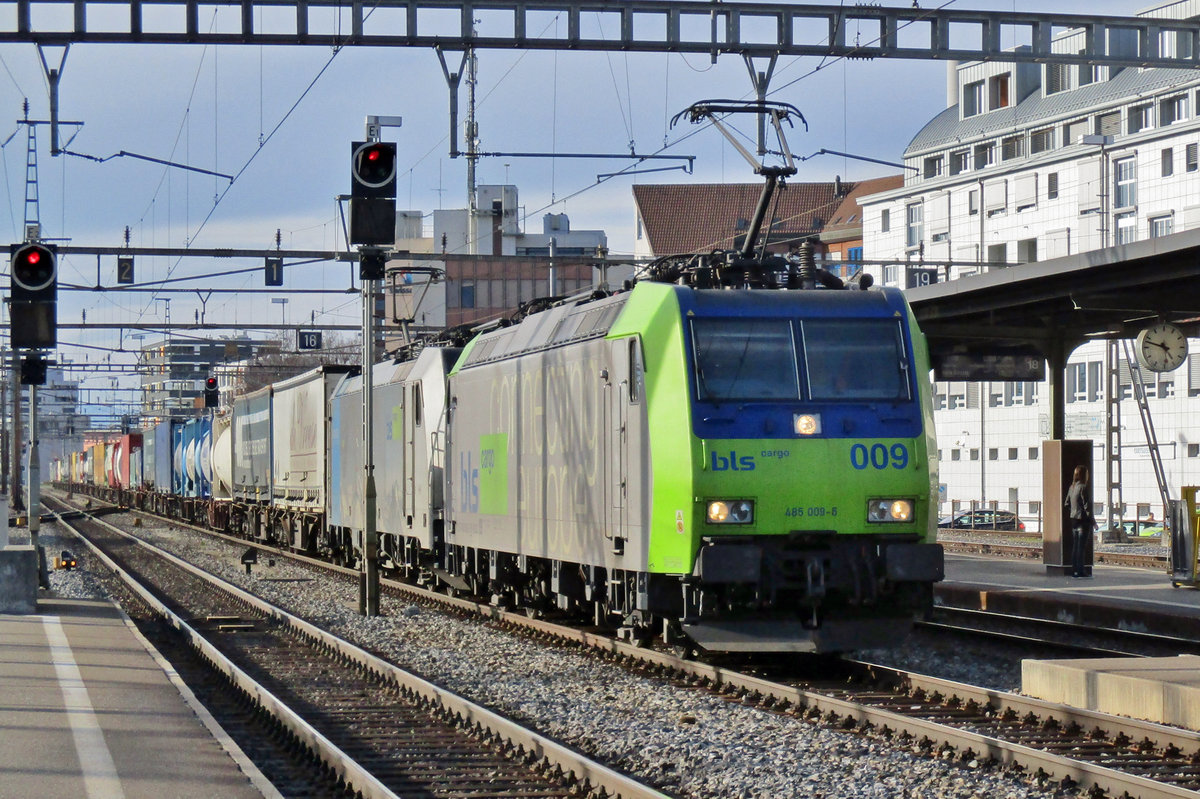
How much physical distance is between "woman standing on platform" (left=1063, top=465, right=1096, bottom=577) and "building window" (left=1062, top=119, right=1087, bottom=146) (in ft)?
130

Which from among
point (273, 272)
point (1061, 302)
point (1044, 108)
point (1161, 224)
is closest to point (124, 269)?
point (273, 272)

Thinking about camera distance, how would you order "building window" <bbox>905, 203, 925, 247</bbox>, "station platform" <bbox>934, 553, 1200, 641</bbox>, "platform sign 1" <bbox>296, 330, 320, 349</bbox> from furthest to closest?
"building window" <bbox>905, 203, 925, 247</bbox> < "platform sign 1" <bbox>296, 330, 320, 349</bbox> < "station platform" <bbox>934, 553, 1200, 641</bbox>

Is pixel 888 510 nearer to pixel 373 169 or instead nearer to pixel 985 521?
pixel 373 169

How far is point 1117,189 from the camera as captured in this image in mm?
60500

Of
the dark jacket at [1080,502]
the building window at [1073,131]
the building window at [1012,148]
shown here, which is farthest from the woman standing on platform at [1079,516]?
the building window at [1012,148]

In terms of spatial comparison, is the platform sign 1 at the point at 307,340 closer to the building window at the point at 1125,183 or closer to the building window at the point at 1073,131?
the building window at the point at 1125,183

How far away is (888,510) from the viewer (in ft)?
41.4

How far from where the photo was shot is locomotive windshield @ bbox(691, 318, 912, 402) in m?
12.7

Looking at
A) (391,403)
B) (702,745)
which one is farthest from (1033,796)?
(391,403)

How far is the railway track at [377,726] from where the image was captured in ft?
29.6

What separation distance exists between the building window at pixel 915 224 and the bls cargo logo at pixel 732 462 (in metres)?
60.7

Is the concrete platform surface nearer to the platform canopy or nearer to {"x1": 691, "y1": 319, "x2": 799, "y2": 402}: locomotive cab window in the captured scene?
{"x1": 691, "y1": 319, "x2": 799, "y2": 402}: locomotive cab window

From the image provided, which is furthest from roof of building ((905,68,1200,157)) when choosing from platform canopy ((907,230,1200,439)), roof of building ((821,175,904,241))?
platform canopy ((907,230,1200,439))

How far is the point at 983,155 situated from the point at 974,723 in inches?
2362
